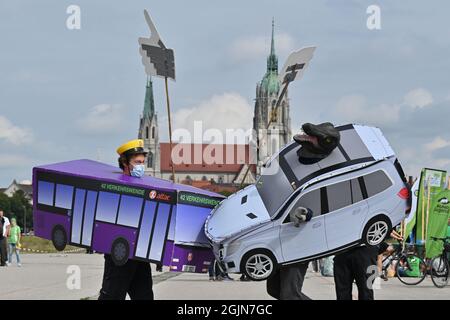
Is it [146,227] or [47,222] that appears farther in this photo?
[47,222]

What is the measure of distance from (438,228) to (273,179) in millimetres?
13586

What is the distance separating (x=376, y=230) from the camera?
7.00 meters

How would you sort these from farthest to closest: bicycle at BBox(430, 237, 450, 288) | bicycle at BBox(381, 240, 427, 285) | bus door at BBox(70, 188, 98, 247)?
bicycle at BBox(381, 240, 427, 285), bicycle at BBox(430, 237, 450, 288), bus door at BBox(70, 188, 98, 247)

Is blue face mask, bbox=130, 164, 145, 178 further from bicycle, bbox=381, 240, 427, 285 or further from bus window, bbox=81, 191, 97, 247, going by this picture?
bicycle, bbox=381, 240, 427, 285

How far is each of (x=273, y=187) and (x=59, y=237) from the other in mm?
1858

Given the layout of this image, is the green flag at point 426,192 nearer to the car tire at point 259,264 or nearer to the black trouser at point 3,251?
the black trouser at point 3,251

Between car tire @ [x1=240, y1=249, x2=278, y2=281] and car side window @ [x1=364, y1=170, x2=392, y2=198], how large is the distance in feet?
3.19

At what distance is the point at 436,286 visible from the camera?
1819 cm

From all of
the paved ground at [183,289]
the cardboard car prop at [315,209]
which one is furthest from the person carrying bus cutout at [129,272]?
the paved ground at [183,289]

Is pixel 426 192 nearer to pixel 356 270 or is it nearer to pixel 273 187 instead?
pixel 356 270

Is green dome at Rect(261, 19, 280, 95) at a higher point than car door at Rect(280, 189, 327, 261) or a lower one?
higher

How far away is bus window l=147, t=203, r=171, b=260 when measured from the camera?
6.85 m

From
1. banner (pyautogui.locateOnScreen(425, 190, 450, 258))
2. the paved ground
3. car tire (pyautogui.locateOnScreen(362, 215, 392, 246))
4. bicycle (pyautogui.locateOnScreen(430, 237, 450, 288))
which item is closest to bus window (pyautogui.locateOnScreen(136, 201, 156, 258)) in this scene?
car tire (pyautogui.locateOnScreen(362, 215, 392, 246))

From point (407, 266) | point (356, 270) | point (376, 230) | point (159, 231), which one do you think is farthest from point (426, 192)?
point (159, 231)
